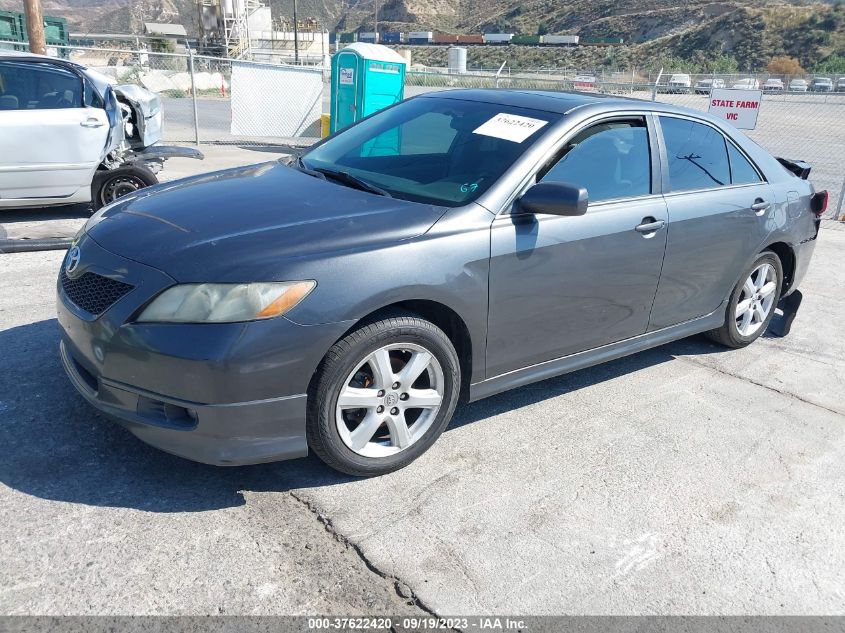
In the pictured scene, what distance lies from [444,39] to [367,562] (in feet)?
355

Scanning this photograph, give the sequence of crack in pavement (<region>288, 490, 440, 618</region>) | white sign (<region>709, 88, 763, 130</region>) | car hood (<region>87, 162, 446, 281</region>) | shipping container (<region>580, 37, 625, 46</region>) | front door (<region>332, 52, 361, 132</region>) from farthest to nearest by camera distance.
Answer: shipping container (<region>580, 37, 625, 46</region>)
front door (<region>332, 52, 361, 132</region>)
white sign (<region>709, 88, 763, 130</region>)
car hood (<region>87, 162, 446, 281</region>)
crack in pavement (<region>288, 490, 440, 618</region>)

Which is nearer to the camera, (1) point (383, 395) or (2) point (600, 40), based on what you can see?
(1) point (383, 395)

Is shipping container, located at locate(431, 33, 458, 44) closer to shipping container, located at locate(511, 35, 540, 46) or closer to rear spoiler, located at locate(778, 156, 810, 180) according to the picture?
shipping container, located at locate(511, 35, 540, 46)

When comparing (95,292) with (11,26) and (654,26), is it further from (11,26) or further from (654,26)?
(654,26)

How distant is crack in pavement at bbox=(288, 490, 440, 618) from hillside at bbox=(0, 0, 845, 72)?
56698 millimetres

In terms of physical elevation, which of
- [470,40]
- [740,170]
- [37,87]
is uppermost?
[470,40]

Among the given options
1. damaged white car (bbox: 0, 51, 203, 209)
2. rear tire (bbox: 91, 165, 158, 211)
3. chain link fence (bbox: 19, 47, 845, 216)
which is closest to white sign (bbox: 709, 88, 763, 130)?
chain link fence (bbox: 19, 47, 845, 216)

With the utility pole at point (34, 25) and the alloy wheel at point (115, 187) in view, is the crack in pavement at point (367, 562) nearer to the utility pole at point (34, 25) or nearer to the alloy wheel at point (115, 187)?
the alloy wheel at point (115, 187)

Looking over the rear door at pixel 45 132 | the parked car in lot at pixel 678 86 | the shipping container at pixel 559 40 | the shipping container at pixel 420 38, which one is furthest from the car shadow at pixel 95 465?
the shipping container at pixel 420 38

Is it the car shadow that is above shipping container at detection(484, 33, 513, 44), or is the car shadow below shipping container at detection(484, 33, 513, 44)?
below

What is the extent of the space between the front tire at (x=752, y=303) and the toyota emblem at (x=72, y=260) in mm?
3957

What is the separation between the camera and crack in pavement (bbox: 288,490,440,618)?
254cm

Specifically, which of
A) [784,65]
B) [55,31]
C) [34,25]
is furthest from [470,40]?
[34,25]

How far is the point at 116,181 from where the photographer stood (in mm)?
7570
